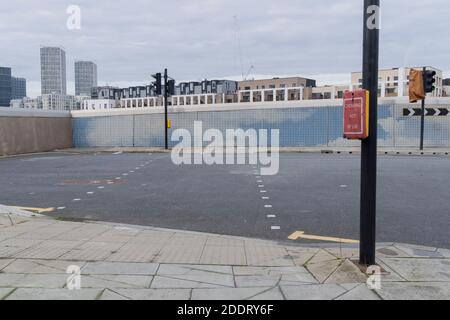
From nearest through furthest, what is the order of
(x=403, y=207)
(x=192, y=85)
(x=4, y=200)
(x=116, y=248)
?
(x=116, y=248), (x=403, y=207), (x=4, y=200), (x=192, y=85)

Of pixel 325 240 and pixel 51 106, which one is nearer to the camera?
pixel 325 240

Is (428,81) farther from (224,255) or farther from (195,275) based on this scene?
(195,275)

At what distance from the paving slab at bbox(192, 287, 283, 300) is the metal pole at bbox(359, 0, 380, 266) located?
1433 millimetres

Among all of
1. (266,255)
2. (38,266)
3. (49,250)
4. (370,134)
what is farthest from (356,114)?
(49,250)

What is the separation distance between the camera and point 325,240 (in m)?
7.14

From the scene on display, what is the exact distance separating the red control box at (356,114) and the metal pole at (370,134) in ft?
0.44

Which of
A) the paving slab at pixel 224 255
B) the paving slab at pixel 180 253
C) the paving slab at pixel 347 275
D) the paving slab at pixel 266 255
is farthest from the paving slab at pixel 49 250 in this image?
the paving slab at pixel 347 275

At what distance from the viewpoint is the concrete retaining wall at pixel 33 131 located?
95.2 feet

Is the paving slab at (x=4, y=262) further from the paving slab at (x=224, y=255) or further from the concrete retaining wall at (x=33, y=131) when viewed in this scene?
the concrete retaining wall at (x=33, y=131)

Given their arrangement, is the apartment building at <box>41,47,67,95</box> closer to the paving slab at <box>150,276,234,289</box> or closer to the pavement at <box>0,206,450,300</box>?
the pavement at <box>0,206,450,300</box>

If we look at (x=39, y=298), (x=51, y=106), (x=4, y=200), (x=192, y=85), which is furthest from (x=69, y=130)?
(x=192, y=85)

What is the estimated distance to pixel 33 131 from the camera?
31641mm

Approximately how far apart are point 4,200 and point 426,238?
9670mm

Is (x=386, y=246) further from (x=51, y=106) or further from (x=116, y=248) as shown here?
(x=51, y=106)
